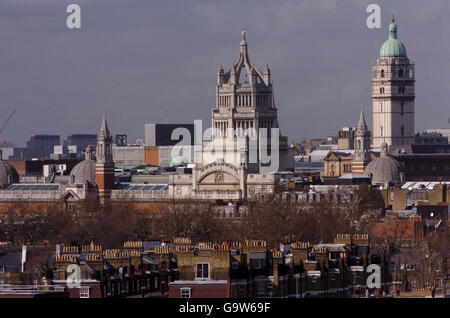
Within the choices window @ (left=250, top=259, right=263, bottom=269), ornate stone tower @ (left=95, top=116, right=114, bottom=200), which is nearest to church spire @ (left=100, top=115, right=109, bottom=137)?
ornate stone tower @ (left=95, top=116, right=114, bottom=200)

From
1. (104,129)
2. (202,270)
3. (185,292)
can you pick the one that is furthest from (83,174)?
(185,292)

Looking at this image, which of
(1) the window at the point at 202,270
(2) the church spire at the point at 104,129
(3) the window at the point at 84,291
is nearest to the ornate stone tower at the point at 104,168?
(2) the church spire at the point at 104,129

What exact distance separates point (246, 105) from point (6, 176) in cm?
2292

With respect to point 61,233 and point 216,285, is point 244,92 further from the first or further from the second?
point 216,285

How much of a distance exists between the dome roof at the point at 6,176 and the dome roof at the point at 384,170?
32.8 metres

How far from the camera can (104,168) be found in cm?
16625

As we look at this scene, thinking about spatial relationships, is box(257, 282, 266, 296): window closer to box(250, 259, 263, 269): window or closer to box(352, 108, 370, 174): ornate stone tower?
box(250, 259, 263, 269): window

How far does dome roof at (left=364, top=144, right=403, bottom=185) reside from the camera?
16212cm

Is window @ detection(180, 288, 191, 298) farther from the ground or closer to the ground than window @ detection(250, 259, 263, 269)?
closer to the ground

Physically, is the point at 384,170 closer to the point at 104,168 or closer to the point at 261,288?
the point at 104,168

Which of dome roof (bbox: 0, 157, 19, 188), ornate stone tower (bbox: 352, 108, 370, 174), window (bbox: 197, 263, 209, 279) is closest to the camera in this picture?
window (bbox: 197, 263, 209, 279)

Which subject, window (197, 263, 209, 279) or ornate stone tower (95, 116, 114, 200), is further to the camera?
ornate stone tower (95, 116, 114, 200)

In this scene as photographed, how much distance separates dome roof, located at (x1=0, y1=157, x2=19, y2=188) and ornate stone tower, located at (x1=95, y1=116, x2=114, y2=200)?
38.0ft
